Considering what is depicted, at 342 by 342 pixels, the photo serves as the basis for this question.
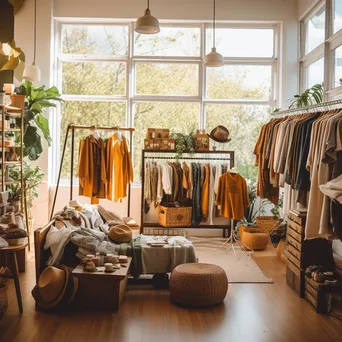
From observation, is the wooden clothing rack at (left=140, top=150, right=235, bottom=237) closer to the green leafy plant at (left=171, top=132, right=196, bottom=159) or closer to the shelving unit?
the green leafy plant at (left=171, top=132, right=196, bottom=159)

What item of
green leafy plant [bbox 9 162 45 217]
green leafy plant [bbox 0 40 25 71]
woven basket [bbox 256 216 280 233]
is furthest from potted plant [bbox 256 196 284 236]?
green leafy plant [bbox 0 40 25 71]

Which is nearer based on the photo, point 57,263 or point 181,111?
point 57,263

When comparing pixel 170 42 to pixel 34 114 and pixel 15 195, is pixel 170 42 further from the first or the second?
pixel 15 195

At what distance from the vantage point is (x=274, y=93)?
865cm

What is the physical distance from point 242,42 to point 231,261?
3.93 m

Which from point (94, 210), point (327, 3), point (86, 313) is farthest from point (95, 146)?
point (327, 3)

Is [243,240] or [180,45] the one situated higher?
[180,45]

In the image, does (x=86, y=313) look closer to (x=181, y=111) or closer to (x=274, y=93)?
(x=181, y=111)

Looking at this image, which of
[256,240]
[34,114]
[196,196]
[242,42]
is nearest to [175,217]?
[196,196]

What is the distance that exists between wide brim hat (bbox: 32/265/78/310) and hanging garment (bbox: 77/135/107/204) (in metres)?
2.40

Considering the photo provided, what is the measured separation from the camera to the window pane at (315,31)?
7266 mm

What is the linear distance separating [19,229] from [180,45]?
5204mm

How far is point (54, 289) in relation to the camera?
451 cm

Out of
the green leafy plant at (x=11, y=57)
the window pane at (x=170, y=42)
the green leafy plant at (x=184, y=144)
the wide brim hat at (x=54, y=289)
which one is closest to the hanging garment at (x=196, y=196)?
the green leafy plant at (x=184, y=144)
